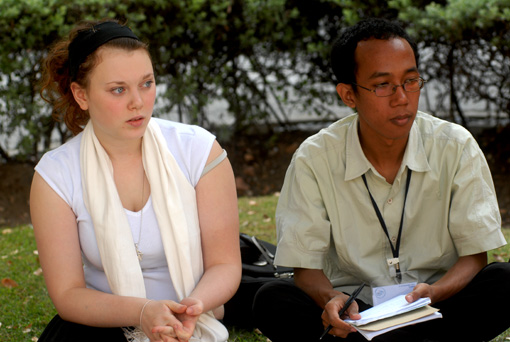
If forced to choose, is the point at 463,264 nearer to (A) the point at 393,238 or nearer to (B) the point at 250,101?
(A) the point at 393,238

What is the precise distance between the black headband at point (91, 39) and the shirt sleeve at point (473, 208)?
1.58 meters

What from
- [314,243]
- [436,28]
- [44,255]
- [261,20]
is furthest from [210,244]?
[261,20]

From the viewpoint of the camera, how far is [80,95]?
3254mm

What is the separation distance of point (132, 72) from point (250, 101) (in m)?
4.51

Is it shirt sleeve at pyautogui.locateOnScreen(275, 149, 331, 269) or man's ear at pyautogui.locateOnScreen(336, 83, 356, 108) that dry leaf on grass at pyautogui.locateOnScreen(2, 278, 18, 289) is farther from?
man's ear at pyautogui.locateOnScreen(336, 83, 356, 108)

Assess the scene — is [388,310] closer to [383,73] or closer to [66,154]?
[383,73]

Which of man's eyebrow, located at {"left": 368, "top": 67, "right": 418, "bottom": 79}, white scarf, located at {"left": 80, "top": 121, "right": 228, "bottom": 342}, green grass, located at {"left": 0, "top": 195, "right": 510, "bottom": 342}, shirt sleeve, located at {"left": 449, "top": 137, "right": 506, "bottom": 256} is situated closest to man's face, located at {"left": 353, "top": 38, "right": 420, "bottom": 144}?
man's eyebrow, located at {"left": 368, "top": 67, "right": 418, "bottom": 79}

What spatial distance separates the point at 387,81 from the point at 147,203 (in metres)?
1.20

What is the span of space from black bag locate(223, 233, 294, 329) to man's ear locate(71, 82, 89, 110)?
1.28m

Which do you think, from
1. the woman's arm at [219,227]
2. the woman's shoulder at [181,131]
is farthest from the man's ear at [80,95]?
the woman's arm at [219,227]

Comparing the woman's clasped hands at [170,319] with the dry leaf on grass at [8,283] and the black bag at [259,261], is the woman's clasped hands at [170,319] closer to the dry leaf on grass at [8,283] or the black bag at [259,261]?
the black bag at [259,261]

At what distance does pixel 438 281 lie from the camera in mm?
3291

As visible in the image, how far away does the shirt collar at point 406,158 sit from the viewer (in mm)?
3414

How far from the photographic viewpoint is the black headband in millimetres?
3133
